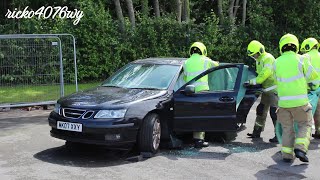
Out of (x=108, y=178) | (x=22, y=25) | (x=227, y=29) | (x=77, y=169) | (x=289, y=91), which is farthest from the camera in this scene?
(x=227, y=29)

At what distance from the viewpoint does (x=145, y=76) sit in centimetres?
803

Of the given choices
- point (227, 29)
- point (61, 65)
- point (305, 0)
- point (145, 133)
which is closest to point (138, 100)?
point (145, 133)

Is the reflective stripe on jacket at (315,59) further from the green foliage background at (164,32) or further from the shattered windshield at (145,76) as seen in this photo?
the green foliage background at (164,32)

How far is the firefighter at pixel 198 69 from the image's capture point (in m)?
7.70

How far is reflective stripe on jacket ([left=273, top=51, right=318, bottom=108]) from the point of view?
22.2 feet

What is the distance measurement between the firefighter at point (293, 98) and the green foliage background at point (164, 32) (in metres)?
10.2

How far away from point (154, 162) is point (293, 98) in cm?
229

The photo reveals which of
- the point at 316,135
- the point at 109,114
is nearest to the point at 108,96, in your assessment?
the point at 109,114

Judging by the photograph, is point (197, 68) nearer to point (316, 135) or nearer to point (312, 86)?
point (312, 86)

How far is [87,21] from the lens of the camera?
16219mm

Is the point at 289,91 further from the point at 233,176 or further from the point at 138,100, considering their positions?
the point at 138,100

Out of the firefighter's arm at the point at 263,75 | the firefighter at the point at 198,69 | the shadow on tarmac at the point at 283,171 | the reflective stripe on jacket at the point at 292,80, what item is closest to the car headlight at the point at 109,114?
the firefighter at the point at 198,69

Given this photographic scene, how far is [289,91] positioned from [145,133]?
2254 millimetres

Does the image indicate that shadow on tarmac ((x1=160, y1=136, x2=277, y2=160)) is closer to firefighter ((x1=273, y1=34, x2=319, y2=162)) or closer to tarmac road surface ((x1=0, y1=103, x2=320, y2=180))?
tarmac road surface ((x1=0, y1=103, x2=320, y2=180))
